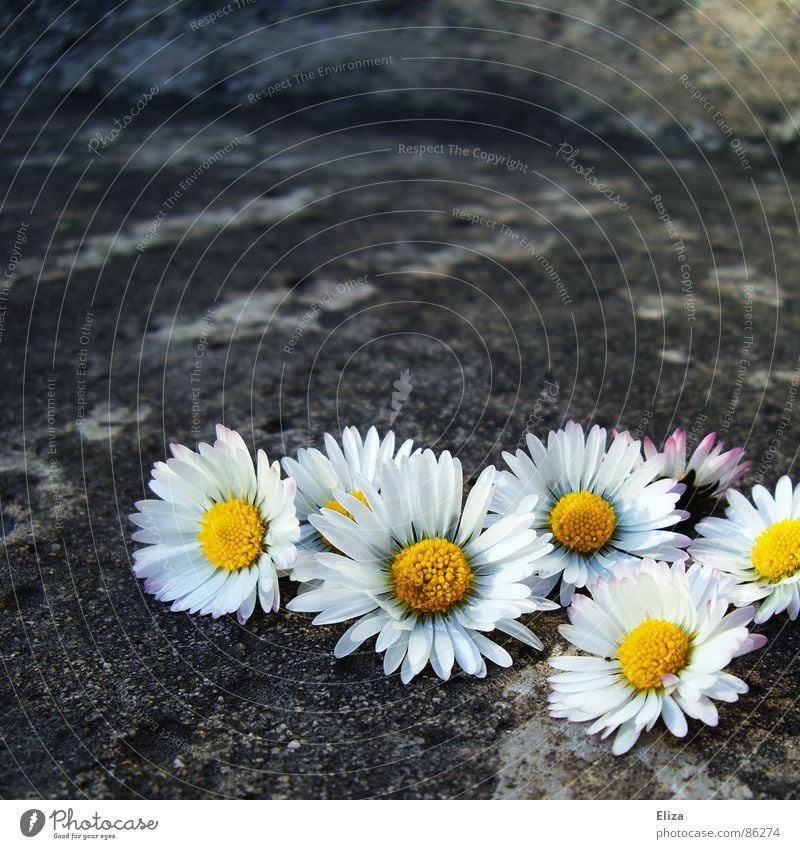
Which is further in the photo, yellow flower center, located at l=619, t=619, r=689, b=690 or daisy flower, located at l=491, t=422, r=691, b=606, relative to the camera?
daisy flower, located at l=491, t=422, r=691, b=606

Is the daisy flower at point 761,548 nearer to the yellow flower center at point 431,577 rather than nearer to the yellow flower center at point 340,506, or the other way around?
the yellow flower center at point 431,577

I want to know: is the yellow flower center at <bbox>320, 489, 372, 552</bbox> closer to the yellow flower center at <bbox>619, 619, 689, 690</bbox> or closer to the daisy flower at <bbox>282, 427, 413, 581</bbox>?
the daisy flower at <bbox>282, 427, 413, 581</bbox>

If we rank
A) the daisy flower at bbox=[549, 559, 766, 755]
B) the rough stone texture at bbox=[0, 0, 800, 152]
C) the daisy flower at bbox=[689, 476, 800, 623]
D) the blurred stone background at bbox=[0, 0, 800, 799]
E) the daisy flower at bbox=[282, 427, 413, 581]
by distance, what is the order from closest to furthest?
the daisy flower at bbox=[549, 559, 766, 755] < the blurred stone background at bbox=[0, 0, 800, 799] < the daisy flower at bbox=[689, 476, 800, 623] < the daisy flower at bbox=[282, 427, 413, 581] < the rough stone texture at bbox=[0, 0, 800, 152]

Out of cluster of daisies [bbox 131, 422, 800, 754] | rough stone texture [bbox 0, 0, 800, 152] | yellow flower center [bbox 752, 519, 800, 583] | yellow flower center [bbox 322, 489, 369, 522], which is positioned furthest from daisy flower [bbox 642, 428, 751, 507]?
rough stone texture [bbox 0, 0, 800, 152]

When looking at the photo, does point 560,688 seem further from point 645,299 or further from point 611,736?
point 645,299

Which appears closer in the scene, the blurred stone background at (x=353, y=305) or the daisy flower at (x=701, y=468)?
the blurred stone background at (x=353, y=305)

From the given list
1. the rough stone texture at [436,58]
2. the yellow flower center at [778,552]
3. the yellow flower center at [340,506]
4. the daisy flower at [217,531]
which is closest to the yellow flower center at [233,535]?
the daisy flower at [217,531]

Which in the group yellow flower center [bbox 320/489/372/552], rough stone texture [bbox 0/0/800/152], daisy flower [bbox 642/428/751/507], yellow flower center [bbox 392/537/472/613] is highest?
rough stone texture [bbox 0/0/800/152]
